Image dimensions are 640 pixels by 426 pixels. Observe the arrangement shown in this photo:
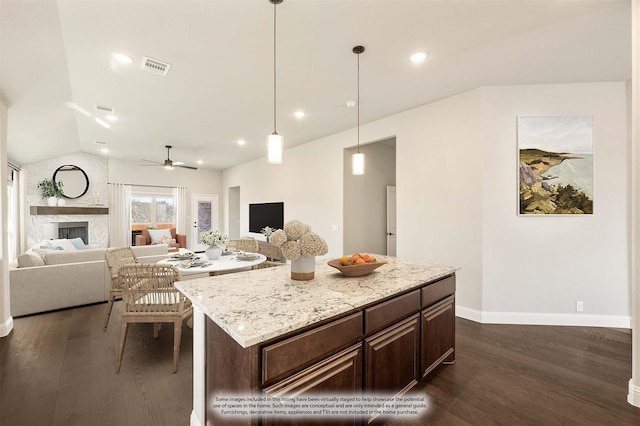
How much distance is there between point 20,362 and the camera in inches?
95.3

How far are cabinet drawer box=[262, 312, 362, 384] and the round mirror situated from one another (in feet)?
27.8

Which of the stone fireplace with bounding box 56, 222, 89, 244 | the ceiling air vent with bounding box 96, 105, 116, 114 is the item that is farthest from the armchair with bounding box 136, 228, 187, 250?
the ceiling air vent with bounding box 96, 105, 116, 114

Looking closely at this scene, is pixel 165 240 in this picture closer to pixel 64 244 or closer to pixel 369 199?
pixel 64 244

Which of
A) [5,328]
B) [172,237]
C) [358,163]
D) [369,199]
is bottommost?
[5,328]

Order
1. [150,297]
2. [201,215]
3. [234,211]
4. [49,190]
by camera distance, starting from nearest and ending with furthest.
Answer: [150,297] → [49,190] → [201,215] → [234,211]

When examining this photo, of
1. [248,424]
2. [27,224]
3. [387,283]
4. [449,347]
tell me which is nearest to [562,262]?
[449,347]

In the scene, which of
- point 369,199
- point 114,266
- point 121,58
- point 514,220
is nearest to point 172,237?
point 114,266

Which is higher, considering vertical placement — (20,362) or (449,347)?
(449,347)

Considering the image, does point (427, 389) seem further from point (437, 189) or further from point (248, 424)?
point (437, 189)

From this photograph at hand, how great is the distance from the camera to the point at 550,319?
327 centimetres

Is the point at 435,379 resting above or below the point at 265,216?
below

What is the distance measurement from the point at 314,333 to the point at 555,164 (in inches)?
142

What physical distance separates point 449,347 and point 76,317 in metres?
4.38

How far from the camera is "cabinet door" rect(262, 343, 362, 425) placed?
120cm
